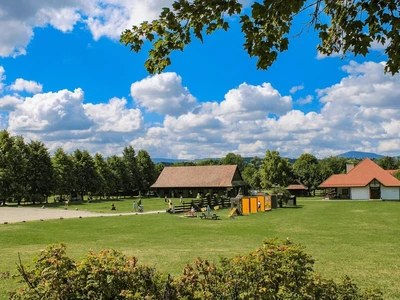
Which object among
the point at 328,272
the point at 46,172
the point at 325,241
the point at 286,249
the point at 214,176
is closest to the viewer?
the point at 286,249

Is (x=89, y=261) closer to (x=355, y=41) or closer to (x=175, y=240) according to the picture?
(x=355, y=41)

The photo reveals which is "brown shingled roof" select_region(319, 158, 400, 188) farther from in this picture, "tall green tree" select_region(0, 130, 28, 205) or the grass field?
"tall green tree" select_region(0, 130, 28, 205)

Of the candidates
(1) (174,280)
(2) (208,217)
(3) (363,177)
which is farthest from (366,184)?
(1) (174,280)

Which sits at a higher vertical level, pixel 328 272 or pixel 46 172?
pixel 46 172

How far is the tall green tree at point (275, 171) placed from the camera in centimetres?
8569

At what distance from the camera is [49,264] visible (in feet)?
17.9

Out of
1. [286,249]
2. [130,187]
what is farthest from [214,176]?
[286,249]

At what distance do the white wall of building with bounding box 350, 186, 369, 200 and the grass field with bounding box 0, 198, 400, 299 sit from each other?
35762mm

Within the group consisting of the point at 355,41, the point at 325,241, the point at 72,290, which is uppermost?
the point at 355,41

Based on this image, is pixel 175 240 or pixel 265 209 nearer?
pixel 175 240

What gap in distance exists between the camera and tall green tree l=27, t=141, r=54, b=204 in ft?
197

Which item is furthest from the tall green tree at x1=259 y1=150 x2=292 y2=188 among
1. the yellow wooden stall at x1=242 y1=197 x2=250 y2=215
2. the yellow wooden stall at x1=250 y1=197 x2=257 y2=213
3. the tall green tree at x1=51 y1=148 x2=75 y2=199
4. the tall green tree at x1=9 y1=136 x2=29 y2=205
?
the tall green tree at x1=9 y1=136 x2=29 y2=205

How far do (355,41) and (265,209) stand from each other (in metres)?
35.6

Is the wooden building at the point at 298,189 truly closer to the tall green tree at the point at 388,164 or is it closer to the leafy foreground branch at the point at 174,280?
the leafy foreground branch at the point at 174,280
